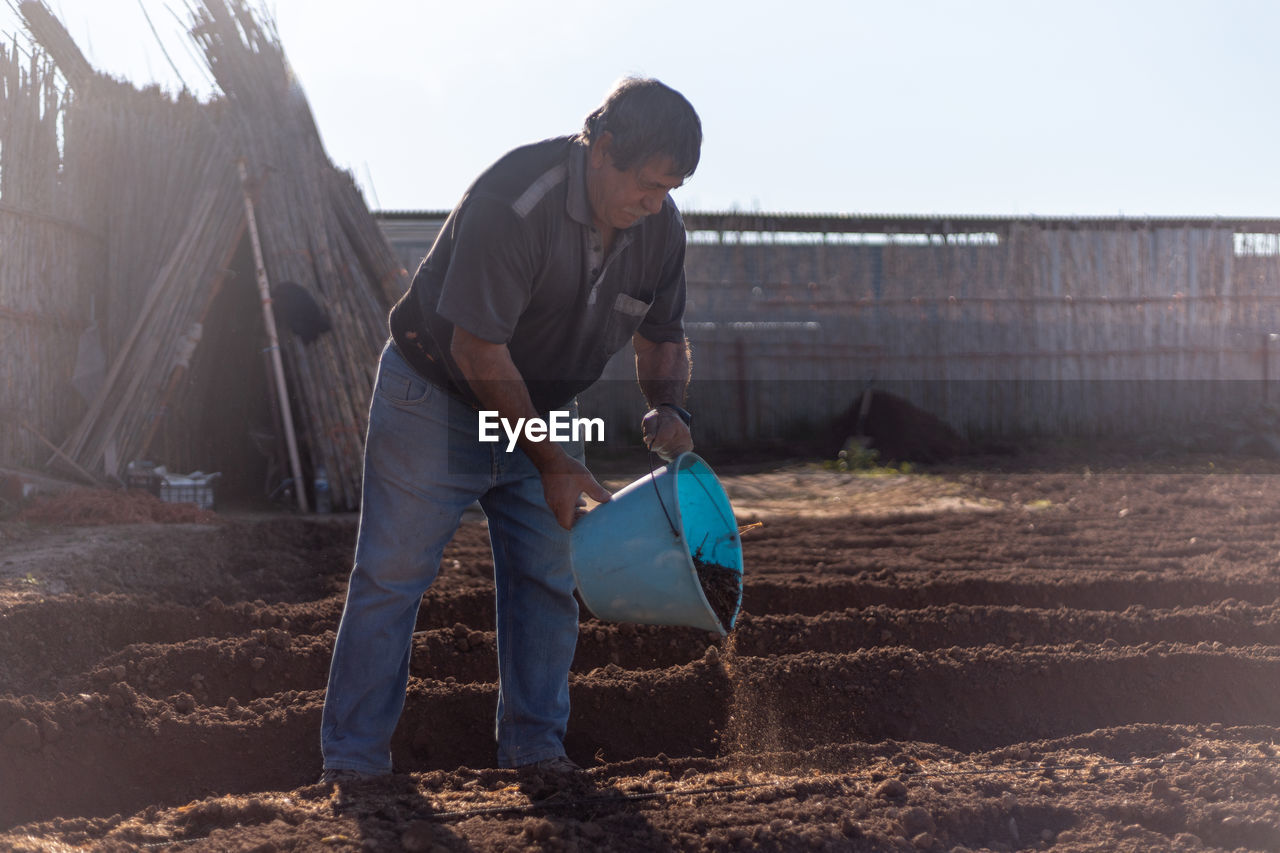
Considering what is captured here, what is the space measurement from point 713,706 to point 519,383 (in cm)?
151

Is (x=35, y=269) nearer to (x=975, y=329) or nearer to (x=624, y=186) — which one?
(x=624, y=186)

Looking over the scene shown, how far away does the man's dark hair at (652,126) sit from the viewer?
221cm

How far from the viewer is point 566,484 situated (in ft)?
7.84

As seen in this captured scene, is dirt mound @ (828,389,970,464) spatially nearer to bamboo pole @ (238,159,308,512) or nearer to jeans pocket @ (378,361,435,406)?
bamboo pole @ (238,159,308,512)

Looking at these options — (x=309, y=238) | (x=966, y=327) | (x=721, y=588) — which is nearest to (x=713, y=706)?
(x=721, y=588)

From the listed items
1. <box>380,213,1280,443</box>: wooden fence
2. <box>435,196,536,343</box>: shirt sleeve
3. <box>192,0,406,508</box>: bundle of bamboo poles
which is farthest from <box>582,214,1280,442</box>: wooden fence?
<box>435,196,536,343</box>: shirt sleeve

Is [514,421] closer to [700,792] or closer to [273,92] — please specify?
[700,792]

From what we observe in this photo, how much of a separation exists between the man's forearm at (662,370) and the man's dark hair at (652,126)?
2.39 feet

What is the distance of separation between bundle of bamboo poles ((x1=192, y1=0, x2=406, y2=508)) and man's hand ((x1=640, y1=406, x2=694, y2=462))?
16.8 feet

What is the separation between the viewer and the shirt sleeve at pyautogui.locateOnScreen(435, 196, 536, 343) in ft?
7.48

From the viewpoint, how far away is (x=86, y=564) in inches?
187

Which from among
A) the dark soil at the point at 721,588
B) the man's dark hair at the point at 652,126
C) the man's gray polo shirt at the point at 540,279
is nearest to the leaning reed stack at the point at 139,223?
the man's gray polo shirt at the point at 540,279

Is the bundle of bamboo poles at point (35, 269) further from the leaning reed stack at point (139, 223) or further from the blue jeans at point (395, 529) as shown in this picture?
the blue jeans at point (395, 529)

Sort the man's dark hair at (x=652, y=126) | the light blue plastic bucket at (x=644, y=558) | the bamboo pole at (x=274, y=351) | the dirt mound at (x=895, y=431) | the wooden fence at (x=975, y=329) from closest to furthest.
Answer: the man's dark hair at (x=652, y=126) → the light blue plastic bucket at (x=644, y=558) → the bamboo pole at (x=274, y=351) → the dirt mound at (x=895, y=431) → the wooden fence at (x=975, y=329)
